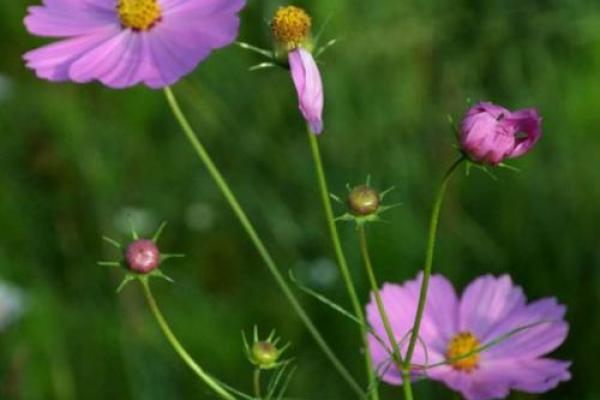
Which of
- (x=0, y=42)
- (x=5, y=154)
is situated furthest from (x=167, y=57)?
(x=0, y=42)

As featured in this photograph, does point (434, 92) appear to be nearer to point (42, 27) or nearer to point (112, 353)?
point (112, 353)

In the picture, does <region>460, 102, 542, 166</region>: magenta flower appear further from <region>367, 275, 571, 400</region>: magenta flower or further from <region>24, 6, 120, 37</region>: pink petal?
<region>24, 6, 120, 37</region>: pink petal

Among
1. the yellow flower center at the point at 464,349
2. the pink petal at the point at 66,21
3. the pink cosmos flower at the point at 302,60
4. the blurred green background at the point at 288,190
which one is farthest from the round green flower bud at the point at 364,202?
the blurred green background at the point at 288,190

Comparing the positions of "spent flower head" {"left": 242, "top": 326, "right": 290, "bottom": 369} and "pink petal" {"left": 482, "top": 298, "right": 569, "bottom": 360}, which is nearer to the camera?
"spent flower head" {"left": 242, "top": 326, "right": 290, "bottom": 369}

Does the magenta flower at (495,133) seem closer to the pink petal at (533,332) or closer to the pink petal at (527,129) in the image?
the pink petal at (527,129)

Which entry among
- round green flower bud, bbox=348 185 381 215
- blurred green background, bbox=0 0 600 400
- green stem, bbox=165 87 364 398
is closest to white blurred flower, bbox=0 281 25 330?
blurred green background, bbox=0 0 600 400

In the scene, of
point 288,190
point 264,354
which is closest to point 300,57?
point 264,354

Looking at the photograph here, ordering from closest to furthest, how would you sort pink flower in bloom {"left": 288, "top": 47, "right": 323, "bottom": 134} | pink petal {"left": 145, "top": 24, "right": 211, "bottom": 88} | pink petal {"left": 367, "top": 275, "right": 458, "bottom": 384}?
pink flower in bloom {"left": 288, "top": 47, "right": 323, "bottom": 134} → pink petal {"left": 145, "top": 24, "right": 211, "bottom": 88} → pink petal {"left": 367, "top": 275, "right": 458, "bottom": 384}
